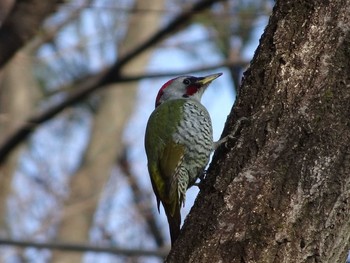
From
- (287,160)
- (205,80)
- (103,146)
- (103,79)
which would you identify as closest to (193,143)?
(205,80)

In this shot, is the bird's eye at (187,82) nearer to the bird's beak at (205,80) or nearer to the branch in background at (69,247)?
the bird's beak at (205,80)

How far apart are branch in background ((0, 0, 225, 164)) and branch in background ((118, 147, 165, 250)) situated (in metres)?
6.32

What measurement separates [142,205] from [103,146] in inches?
54.6

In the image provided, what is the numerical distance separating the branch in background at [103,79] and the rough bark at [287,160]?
3.34 metres

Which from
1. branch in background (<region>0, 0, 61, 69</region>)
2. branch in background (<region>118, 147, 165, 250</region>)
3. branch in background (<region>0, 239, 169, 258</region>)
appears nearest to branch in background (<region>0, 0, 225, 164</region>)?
branch in background (<region>0, 239, 169, 258</region>)

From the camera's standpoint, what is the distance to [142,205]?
46.5 feet

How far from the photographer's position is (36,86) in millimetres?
12836

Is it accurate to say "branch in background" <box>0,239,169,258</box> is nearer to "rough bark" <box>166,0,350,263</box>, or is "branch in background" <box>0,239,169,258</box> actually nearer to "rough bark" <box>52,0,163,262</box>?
"rough bark" <box>166,0,350,263</box>

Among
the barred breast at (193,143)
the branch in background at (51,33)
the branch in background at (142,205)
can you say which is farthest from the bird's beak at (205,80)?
the branch in background at (142,205)

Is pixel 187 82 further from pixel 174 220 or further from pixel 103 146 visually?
pixel 103 146

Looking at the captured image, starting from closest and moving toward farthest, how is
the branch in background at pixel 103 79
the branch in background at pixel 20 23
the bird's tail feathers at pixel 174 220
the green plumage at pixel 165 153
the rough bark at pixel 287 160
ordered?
the rough bark at pixel 287 160 → the bird's tail feathers at pixel 174 220 → the green plumage at pixel 165 153 → the branch in background at pixel 20 23 → the branch in background at pixel 103 79

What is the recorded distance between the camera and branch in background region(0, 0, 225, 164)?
23.9ft

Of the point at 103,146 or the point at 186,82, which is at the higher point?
the point at 103,146

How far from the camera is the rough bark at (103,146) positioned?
1288 centimetres
